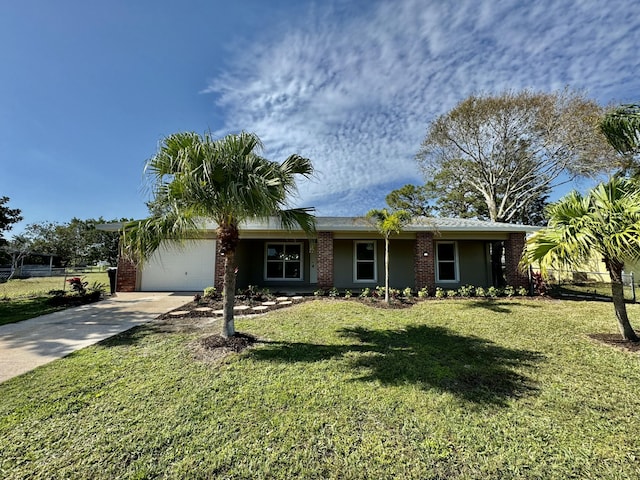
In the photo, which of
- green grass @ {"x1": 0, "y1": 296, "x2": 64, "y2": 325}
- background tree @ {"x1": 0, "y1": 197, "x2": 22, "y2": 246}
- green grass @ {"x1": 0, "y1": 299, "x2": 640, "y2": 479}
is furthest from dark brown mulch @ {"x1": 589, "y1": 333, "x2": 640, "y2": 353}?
background tree @ {"x1": 0, "y1": 197, "x2": 22, "y2": 246}

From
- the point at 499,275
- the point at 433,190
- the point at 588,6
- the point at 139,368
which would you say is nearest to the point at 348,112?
the point at 588,6

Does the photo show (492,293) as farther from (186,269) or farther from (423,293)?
(186,269)

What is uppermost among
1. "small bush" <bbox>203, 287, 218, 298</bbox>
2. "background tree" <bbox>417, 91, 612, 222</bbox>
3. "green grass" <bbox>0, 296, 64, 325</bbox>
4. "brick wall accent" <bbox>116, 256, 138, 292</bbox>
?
"background tree" <bbox>417, 91, 612, 222</bbox>

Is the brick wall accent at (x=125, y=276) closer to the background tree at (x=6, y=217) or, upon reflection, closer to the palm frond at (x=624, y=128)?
the background tree at (x=6, y=217)

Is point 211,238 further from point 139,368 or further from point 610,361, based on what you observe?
point 610,361

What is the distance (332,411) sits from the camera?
3.31 meters

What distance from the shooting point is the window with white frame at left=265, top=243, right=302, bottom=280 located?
13867mm

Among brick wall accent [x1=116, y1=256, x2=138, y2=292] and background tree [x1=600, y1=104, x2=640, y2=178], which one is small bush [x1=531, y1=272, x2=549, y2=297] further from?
brick wall accent [x1=116, y1=256, x2=138, y2=292]

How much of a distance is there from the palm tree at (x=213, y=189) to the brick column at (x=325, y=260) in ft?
17.9

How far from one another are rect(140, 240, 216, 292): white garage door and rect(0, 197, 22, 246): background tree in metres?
5.80

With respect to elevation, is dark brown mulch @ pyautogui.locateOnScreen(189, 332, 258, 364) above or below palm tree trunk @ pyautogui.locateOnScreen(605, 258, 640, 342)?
below

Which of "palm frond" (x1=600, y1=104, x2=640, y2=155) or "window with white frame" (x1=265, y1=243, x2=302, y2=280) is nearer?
"palm frond" (x1=600, y1=104, x2=640, y2=155)

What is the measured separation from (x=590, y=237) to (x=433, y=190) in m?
24.6

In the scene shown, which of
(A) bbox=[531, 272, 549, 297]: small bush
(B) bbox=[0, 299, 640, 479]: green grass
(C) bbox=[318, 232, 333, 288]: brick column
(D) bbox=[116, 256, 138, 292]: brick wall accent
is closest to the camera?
(B) bbox=[0, 299, 640, 479]: green grass
